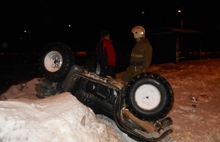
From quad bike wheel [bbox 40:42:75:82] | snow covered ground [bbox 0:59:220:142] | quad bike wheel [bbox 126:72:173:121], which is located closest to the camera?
snow covered ground [bbox 0:59:220:142]

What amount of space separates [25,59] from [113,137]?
67.1 ft

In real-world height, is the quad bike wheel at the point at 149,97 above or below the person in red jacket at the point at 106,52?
below

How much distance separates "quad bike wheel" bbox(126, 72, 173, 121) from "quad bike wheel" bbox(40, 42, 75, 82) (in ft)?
4.44

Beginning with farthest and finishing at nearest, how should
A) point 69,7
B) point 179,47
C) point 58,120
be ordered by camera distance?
point 69,7
point 179,47
point 58,120

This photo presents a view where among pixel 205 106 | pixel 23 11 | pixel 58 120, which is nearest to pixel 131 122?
pixel 58 120

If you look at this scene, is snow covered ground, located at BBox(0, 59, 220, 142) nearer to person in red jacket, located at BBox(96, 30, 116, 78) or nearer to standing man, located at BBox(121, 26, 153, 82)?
standing man, located at BBox(121, 26, 153, 82)

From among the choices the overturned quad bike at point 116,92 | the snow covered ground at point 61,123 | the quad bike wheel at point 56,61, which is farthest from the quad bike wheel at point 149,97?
the quad bike wheel at point 56,61

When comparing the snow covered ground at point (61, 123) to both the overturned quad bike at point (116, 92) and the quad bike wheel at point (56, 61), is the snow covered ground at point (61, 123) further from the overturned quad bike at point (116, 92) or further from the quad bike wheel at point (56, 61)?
the quad bike wheel at point (56, 61)

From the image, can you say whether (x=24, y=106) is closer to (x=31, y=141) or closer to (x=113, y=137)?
(x=31, y=141)

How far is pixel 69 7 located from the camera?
157ft

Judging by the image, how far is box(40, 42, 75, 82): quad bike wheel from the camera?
4.19m

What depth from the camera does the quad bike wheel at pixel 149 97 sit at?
3.52 metres

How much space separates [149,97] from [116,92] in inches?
24.4

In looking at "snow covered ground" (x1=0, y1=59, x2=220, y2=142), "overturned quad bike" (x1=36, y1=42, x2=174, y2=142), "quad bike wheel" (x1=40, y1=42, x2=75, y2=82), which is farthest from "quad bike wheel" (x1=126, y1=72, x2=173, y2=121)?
"quad bike wheel" (x1=40, y1=42, x2=75, y2=82)
